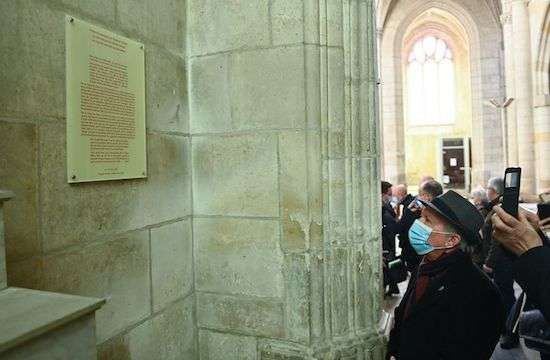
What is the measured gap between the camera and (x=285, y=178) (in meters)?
2.23

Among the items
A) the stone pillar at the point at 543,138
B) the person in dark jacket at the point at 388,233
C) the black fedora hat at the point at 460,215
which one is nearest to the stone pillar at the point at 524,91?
the stone pillar at the point at 543,138

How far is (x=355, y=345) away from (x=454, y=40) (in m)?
21.9

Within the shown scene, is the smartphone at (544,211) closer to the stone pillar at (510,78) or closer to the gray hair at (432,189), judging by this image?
the gray hair at (432,189)

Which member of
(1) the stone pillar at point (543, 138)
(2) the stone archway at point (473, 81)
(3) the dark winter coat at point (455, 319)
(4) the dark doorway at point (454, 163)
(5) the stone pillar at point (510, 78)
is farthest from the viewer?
(4) the dark doorway at point (454, 163)

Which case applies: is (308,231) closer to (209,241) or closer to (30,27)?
(209,241)

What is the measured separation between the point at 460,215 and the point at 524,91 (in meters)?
12.0

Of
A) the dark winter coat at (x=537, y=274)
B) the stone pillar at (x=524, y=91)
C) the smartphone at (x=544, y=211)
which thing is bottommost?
the dark winter coat at (x=537, y=274)

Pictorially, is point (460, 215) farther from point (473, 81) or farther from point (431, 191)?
point (473, 81)

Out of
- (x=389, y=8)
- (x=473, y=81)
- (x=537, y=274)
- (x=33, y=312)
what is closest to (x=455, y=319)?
(x=537, y=274)

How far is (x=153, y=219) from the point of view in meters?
2.10

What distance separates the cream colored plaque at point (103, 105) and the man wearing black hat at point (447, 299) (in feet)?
4.58

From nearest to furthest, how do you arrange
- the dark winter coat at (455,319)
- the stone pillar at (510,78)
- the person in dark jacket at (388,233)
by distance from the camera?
the dark winter coat at (455,319) → the person in dark jacket at (388,233) → the stone pillar at (510,78)

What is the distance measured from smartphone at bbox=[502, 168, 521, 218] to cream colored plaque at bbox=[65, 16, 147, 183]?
4.81 feet

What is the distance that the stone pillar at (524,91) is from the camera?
1203cm
